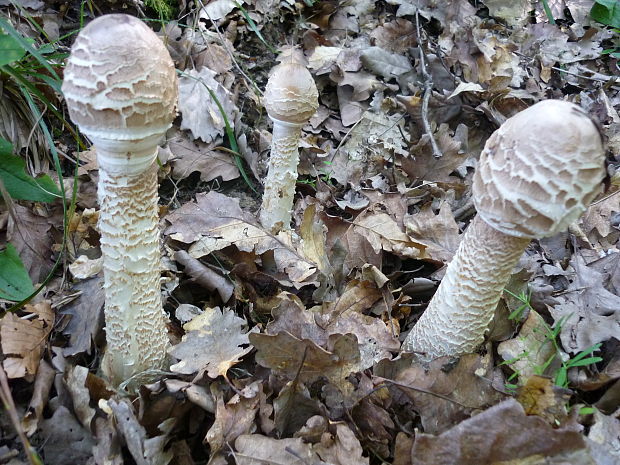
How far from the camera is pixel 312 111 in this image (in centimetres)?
329

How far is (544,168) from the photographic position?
74.0 inches

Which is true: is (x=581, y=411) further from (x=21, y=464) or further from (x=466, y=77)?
(x=466, y=77)

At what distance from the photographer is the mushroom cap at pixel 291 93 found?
3.13 metres

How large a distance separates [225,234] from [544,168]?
7.53 feet

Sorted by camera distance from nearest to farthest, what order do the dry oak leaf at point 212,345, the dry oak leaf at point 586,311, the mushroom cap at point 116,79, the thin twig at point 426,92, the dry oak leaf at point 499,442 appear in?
the mushroom cap at point 116,79
the dry oak leaf at point 499,442
the dry oak leaf at point 212,345
the dry oak leaf at point 586,311
the thin twig at point 426,92

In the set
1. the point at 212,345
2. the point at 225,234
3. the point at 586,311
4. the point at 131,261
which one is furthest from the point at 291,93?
the point at 586,311

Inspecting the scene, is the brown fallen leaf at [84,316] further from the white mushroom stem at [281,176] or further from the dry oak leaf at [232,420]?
the white mushroom stem at [281,176]

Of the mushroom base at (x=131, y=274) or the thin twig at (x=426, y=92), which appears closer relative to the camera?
the mushroom base at (x=131, y=274)

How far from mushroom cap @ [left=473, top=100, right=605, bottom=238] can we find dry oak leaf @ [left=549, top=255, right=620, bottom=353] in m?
1.04

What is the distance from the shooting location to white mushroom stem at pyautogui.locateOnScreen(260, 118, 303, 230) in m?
3.43

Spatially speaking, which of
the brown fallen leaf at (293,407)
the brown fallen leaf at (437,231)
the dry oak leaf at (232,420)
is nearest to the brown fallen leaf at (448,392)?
the brown fallen leaf at (293,407)

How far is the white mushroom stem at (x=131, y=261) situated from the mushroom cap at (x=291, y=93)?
4.04ft

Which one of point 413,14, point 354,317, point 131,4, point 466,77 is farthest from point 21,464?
point 413,14

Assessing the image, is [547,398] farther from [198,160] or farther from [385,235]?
[198,160]
